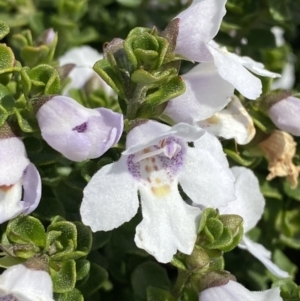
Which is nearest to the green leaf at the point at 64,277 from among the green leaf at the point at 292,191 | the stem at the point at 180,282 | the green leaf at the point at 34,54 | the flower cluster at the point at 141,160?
the flower cluster at the point at 141,160

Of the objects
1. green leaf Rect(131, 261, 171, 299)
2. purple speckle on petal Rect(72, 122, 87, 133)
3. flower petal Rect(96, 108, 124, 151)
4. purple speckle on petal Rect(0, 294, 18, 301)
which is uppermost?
flower petal Rect(96, 108, 124, 151)

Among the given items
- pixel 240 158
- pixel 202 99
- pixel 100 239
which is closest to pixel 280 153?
pixel 240 158

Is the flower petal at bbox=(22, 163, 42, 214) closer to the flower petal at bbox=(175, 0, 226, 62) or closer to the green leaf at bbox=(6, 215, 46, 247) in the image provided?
the green leaf at bbox=(6, 215, 46, 247)

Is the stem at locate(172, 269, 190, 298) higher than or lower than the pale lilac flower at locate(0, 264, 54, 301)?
lower

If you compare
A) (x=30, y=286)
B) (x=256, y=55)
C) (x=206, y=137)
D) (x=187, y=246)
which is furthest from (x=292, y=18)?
(x=30, y=286)

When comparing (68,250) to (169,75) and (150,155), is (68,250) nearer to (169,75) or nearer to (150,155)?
(150,155)

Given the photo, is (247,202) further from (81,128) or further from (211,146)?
(81,128)

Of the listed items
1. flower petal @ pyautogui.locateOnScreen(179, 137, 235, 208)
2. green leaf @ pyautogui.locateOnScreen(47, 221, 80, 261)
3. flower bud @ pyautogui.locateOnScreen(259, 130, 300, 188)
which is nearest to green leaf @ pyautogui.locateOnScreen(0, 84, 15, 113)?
green leaf @ pyautogui.locateOnScreen(47, 221, 80, 261)
